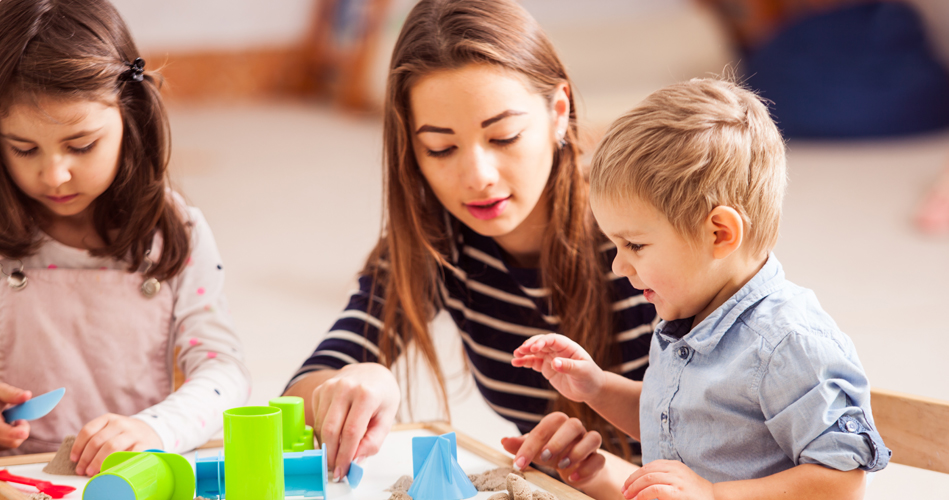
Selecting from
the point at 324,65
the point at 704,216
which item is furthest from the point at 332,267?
the point at 324,65

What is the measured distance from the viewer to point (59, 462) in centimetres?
72

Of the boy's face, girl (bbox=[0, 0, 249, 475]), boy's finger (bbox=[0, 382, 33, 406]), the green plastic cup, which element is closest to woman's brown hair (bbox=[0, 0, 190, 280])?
girl (bbox=[0, 0, 249, 475])

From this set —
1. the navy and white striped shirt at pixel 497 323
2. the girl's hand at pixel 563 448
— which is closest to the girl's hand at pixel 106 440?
the navy and white striped shirt at pixel 497 323

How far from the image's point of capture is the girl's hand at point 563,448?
72 centimetres

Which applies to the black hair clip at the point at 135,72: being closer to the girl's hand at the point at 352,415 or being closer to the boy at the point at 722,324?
the girl's hand at the point at 352,415

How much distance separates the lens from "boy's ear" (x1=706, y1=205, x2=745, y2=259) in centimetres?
62

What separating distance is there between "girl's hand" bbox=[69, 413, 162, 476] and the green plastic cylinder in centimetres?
11

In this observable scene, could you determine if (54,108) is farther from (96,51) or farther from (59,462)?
(59,462)

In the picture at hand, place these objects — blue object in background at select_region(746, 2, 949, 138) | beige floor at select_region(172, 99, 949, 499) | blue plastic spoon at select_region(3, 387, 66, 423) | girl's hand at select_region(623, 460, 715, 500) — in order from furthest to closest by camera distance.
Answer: blue object in background at select_region(746, 2, 949, 138) < beige floor at select_region(172, 99, 949, 499) < blue plastic spoon at select_region(3, 387, 66, 423) < girl's hand at select_region(623, 460, 715, 500)

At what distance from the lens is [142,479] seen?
0.59 meters

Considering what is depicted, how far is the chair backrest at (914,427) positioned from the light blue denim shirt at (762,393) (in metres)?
0.14

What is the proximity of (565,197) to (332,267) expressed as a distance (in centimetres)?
164

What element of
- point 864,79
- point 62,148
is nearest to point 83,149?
point 62,148

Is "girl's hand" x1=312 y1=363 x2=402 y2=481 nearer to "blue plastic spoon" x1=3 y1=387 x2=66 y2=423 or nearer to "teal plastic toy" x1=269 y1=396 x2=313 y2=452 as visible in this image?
"teal plastic toy" x1=269 y1=396 x2=313 y2=452
